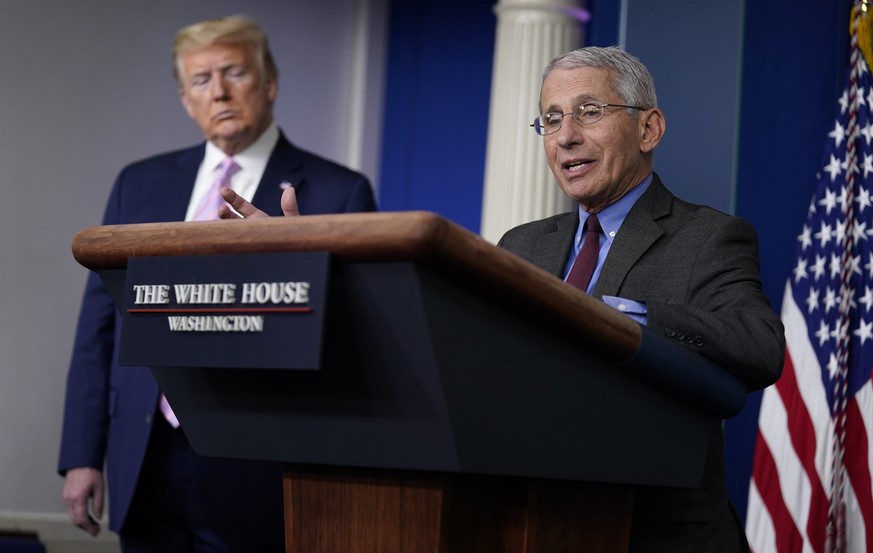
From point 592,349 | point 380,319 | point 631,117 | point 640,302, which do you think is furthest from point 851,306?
point 380,319

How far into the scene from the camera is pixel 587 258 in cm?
178

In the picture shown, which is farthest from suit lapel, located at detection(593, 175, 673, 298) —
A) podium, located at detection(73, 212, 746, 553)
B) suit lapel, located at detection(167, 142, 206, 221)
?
suit lapel, located at detection(167, 142, 206, 221)

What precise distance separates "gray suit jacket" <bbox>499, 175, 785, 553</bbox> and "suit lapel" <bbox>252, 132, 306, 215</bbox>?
1468 millimetres

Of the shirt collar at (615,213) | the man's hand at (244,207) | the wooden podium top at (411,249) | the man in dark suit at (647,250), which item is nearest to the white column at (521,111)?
the man in dark suit at (647,250)

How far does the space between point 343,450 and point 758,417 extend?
2.28 metres

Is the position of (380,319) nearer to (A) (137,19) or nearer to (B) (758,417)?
(B) (758,417)

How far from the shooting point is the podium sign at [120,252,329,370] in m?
1.08

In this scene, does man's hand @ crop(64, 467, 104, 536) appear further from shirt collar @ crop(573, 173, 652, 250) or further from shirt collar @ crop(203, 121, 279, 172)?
shirt collar @ crop(573, 173, 652, 250)

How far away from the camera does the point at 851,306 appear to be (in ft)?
10.00

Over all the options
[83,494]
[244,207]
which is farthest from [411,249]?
[83,494]

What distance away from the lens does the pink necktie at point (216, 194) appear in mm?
3214

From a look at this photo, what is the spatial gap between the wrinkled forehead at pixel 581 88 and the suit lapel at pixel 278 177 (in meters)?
1.46

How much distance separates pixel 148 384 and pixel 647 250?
1.73 meters

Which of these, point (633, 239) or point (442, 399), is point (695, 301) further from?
point (442, 399)
